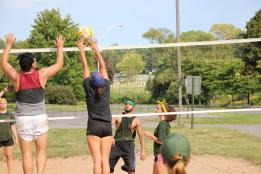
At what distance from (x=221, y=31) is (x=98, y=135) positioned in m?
81.3

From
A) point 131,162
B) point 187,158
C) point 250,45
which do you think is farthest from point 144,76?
point 250,45

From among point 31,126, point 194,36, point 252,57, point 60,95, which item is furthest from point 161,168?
point 194,36

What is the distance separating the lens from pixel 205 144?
14.0m

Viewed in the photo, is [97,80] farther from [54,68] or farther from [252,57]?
[252,57]

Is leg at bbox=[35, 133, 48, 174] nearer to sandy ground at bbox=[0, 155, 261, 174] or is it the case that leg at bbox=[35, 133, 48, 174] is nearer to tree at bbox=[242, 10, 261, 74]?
sandy ground at bbox=[0, 155, 261, 174]

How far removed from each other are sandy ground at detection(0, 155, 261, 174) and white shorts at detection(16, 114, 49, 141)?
4838 mm

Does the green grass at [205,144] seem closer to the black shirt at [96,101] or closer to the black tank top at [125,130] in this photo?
the black tank top at [125,130]

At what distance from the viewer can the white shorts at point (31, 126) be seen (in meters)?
6.02

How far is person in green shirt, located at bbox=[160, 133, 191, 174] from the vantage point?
10.6 feet

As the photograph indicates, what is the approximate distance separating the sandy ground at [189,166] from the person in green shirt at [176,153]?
24.7 ft

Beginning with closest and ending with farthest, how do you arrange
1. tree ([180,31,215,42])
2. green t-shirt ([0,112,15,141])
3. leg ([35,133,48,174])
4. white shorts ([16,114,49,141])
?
white shorts ([16,114,49,141]) → leg ([35,133,48,174]) → green t-shirt ([0,112,15,141]) → tree ([180,31,215,42])

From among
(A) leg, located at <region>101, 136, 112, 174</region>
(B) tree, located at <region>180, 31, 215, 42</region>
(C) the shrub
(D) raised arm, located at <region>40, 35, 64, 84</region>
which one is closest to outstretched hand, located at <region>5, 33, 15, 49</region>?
(D) raised arm, located at <region>40, 35, 64, 84</region>

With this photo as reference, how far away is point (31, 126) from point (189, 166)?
5.79 m

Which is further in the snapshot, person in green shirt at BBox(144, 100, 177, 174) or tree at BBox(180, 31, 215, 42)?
tree at BBox(180, 31, 215, 42)
